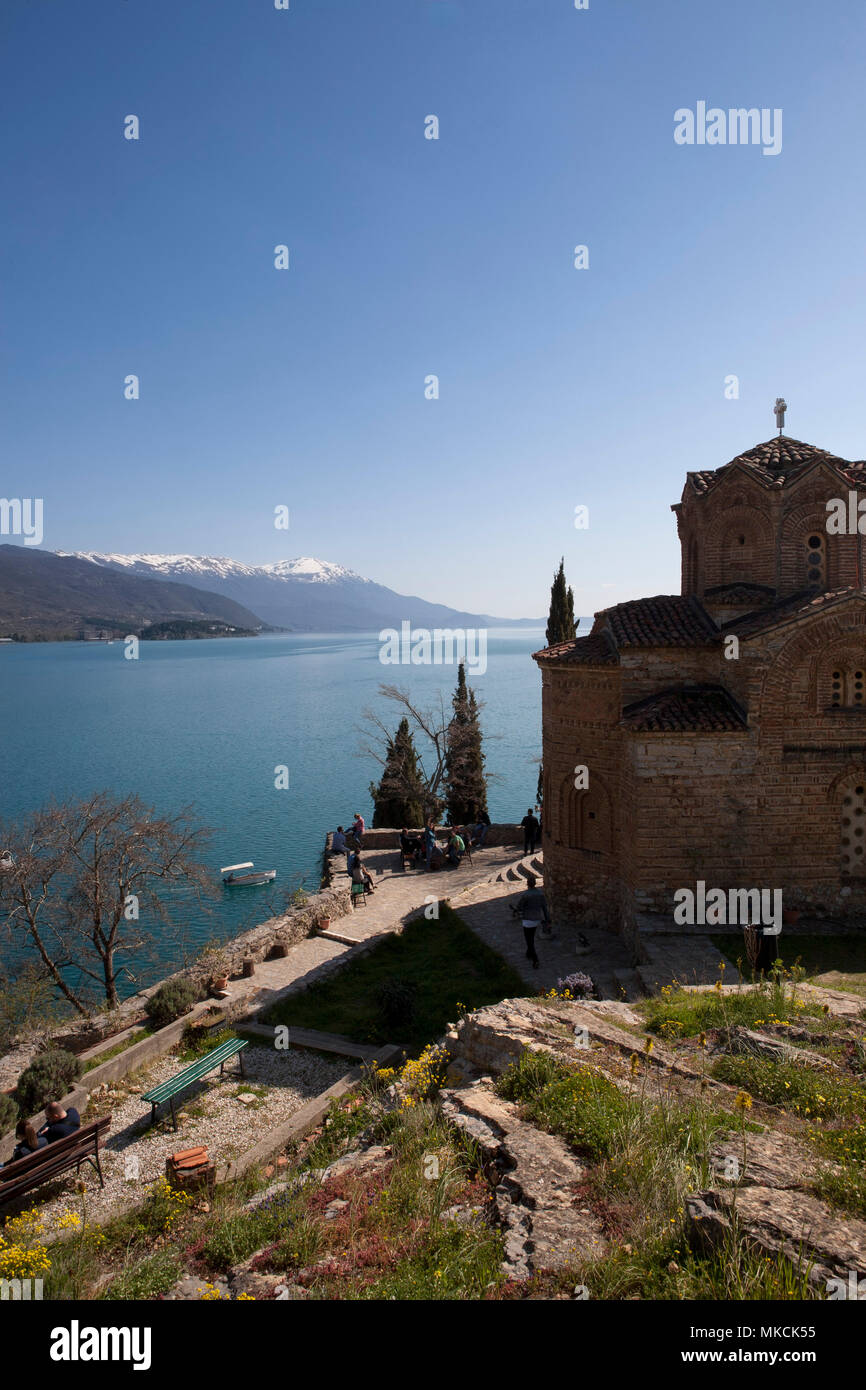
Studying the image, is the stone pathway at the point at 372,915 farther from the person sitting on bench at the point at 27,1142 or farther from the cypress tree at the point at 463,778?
the cypress tree at the point at 463,778

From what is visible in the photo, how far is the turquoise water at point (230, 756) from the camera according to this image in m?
32.4

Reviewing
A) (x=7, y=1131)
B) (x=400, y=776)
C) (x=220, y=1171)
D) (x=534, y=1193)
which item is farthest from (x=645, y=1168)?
(x=400, y=776)

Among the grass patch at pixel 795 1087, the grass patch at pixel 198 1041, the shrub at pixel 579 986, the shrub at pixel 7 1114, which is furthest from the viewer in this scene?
the grass patch at pixel 198 1041

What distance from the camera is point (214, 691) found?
113 m

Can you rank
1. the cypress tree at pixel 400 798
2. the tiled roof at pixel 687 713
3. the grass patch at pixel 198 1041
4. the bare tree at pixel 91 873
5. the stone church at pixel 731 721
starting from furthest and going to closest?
the cypress tree at pixel 400 798 → the bare tree at pixel 91 873 → the stone church at pixel 731 721 → the tiled roof at pixel 687 713 → the grass patch at pixel 198 1041

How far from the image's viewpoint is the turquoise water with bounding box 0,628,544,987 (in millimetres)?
32406

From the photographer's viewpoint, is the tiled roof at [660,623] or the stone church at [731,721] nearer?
the stone church at [731,721]

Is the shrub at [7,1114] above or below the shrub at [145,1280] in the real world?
below

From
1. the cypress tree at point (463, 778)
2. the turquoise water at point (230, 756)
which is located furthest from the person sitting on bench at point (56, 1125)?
the cypress tree at point (463, 778)

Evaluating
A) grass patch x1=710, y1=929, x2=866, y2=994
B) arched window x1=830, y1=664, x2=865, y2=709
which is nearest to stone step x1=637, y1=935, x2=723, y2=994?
grass patch x1=710, y1=929, x2=866, y2=994

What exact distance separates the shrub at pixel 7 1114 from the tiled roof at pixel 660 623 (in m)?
12.0

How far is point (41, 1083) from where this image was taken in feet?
31.8

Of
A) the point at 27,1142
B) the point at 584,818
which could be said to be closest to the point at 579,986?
the point at 584,818
